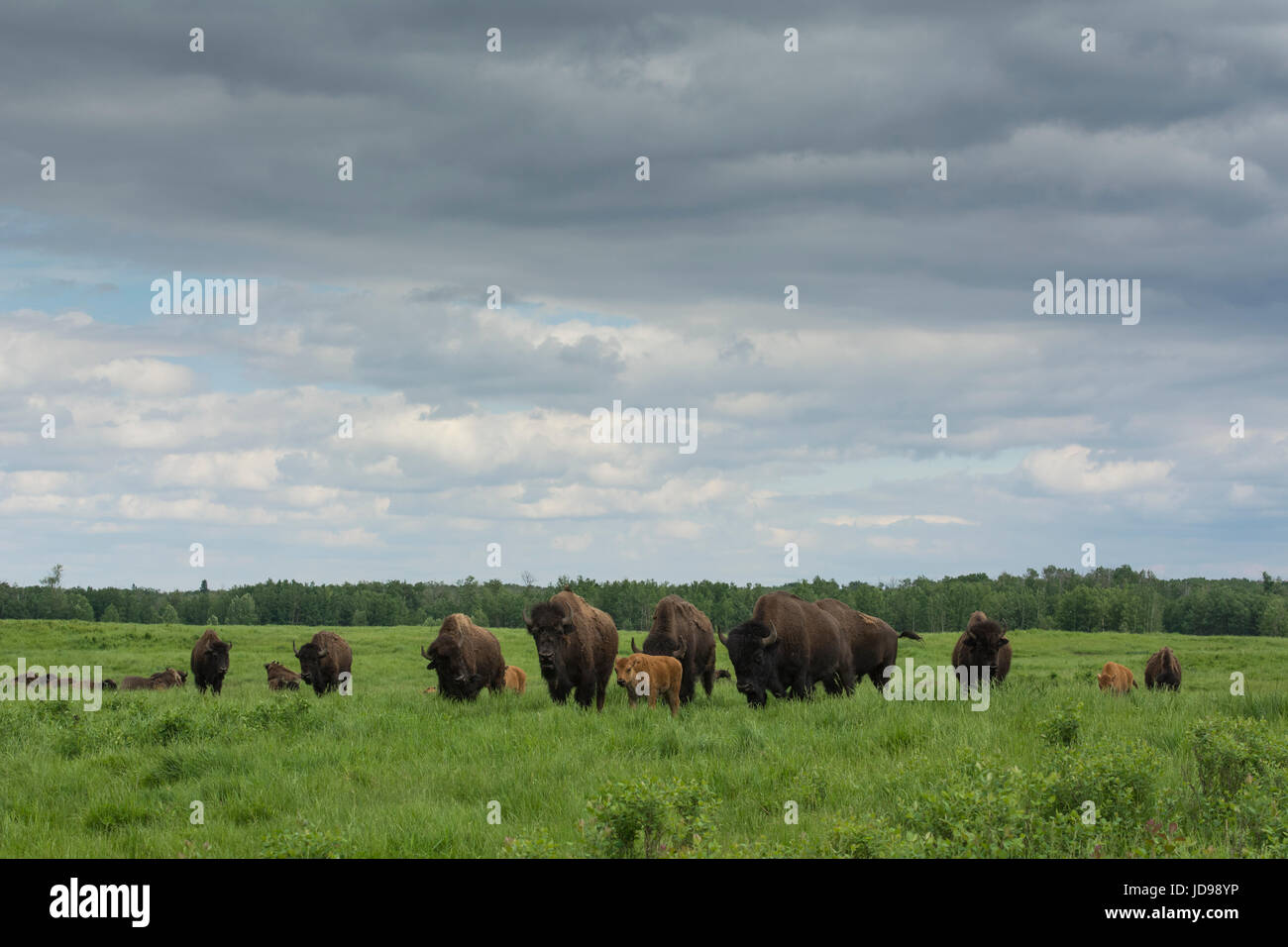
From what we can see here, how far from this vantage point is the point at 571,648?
19.3 m

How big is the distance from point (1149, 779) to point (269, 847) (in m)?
8.40

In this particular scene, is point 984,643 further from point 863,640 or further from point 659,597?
point 659,597

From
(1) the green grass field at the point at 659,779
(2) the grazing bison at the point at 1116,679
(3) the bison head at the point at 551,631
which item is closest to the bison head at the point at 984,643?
(1) the green grass field at the point at 659,779

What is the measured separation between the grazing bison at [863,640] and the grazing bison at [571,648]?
5.59m

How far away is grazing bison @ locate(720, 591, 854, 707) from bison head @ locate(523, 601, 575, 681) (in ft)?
10.3

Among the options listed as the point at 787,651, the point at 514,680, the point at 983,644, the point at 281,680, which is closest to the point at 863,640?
the point at 983,644

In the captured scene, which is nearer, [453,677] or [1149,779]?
[1149,779]

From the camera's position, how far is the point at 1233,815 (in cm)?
959

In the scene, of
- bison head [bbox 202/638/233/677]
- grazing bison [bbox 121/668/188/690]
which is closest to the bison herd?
bison head [bbox 202/638/233/677]

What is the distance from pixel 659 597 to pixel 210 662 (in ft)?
298

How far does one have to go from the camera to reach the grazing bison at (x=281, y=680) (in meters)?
30.7

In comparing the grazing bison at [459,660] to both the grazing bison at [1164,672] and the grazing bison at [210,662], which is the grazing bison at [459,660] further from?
the grazing bison at [1164,672]
